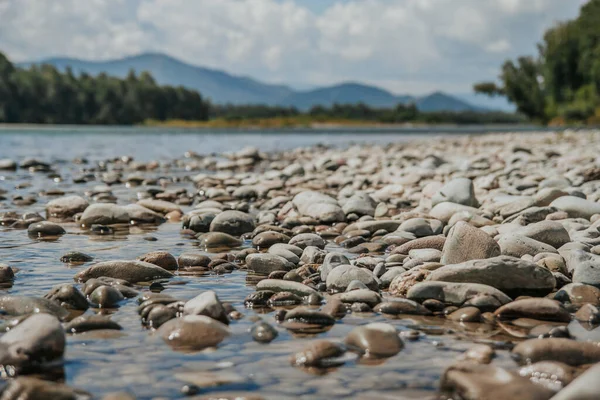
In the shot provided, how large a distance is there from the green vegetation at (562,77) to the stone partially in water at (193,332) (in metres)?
66.0

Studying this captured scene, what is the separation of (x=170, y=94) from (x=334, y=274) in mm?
134937

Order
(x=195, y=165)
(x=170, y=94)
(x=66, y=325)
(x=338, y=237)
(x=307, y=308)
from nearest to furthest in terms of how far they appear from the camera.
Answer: (x=66, y=325) < (x=307, y=308) < (x=338, y=237) < (x=195, y=165) < (x=170, y=94)

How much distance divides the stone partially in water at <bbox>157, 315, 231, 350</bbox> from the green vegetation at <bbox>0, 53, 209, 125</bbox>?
11596cm

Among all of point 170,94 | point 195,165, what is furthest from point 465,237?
point 170,94

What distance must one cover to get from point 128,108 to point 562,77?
8217 centimetres

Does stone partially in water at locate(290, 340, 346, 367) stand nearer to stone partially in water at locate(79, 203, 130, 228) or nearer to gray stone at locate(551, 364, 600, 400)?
gray stone at locate(551, 364, 600, 400)

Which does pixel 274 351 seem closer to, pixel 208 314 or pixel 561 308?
pixel 208 314

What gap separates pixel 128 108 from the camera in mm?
127250

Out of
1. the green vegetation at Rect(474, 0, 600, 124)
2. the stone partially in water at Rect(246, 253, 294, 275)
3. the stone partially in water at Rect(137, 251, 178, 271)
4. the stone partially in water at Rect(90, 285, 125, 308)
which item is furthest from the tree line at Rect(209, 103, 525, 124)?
the stone partially in water at Rect(90, 285, 125, 308)

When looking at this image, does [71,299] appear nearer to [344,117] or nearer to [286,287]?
[286,287]

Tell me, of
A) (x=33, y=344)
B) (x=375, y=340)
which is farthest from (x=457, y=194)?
(x=33, y=344)

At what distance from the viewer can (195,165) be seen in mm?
21359

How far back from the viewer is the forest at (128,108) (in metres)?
115

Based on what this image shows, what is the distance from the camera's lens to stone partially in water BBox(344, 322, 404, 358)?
3797mm
